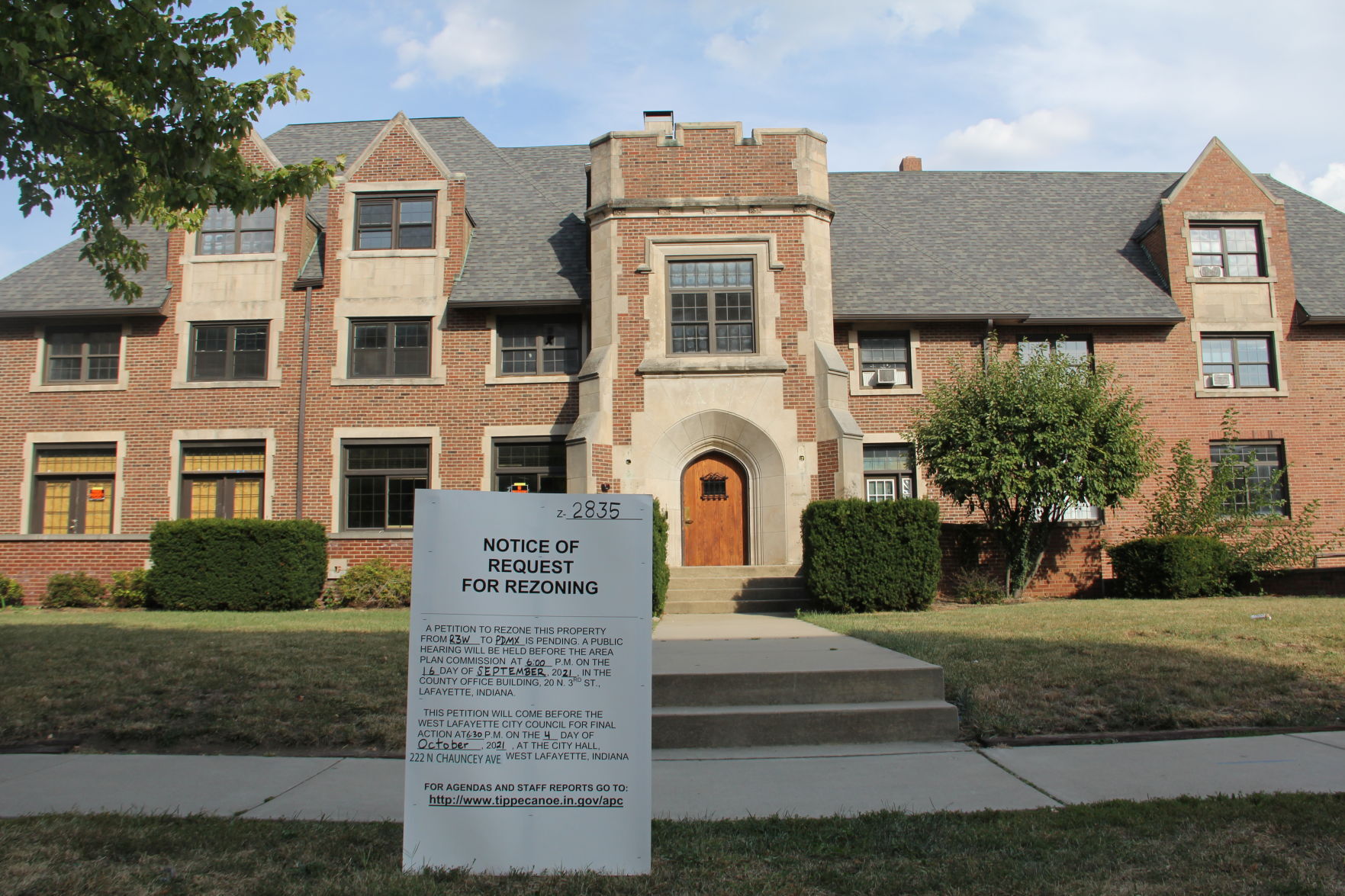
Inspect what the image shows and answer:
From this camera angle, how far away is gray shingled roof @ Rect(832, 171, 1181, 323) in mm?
19094

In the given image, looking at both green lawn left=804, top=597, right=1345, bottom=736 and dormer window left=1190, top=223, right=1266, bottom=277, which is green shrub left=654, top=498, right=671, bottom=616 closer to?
green lawn left=804, top=597, right=1345, bottom=736

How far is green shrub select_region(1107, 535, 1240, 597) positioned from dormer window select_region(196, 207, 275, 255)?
57.6ft

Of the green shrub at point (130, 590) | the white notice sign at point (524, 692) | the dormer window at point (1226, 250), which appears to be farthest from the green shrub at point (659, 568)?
the dormer window at point (1226, 250)

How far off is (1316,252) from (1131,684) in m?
18.8

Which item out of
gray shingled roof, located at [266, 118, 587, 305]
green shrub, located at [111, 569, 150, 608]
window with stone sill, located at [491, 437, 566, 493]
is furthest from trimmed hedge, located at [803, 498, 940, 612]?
green shrub, located at [111, 569, 150, 608]

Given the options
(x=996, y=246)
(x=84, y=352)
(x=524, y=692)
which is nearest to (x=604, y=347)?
(x=996, y=246)

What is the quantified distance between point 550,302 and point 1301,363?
51.4 feet

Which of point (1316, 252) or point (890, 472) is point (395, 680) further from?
point (1316, 252)

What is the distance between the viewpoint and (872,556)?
1324 cm

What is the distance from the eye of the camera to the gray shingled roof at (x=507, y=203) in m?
18.5

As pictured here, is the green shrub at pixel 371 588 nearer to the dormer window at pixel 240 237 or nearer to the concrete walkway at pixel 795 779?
the dormer window at pixel 240 237

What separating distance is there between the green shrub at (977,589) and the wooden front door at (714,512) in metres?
3.82

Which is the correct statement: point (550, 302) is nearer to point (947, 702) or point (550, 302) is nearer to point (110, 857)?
point (947, 702)

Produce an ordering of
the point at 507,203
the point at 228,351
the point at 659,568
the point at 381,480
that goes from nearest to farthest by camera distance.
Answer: the point at 659,568 < the point at 381,480 < the point at 228,351 < the point at 507,203
